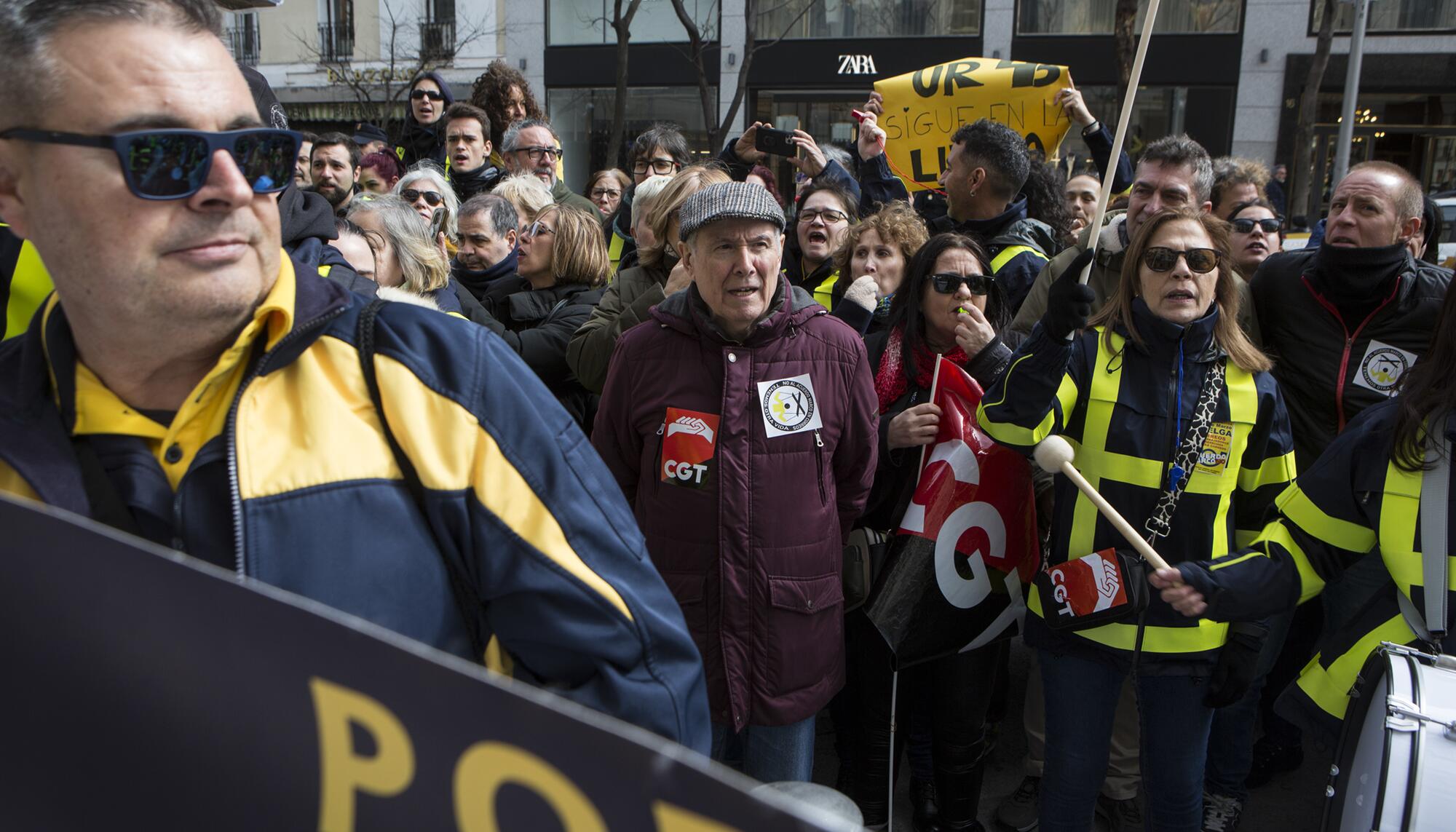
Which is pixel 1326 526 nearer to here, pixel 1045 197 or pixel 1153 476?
pixel 1153 476

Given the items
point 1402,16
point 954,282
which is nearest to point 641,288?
point 954,282

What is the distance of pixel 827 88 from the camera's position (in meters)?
21.0

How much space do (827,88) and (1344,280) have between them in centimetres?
1877

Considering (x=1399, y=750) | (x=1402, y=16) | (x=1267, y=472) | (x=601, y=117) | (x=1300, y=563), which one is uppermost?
(x=1402, y=16)

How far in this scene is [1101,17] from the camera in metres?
19.6

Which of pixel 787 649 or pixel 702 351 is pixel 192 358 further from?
pixel 787 649

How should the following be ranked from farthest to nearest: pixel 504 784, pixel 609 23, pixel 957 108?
pixel 609 23, pixel 957 108, pixel 504 784

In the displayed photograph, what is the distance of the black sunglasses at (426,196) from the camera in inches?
198

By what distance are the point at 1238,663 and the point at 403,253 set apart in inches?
117

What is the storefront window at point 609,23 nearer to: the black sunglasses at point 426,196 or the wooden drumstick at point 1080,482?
the black sunglasses at point 426,196

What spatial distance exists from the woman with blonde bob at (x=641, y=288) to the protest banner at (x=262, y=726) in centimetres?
238

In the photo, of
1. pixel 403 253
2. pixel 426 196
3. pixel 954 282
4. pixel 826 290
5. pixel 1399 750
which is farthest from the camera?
pixel 426 196

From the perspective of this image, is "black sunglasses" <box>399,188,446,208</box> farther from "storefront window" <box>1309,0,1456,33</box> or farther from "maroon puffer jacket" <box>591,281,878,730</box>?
"storefront window" <box>1309,0,1456,33</box>

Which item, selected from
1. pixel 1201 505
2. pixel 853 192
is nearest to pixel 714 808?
pixel 1201 505
